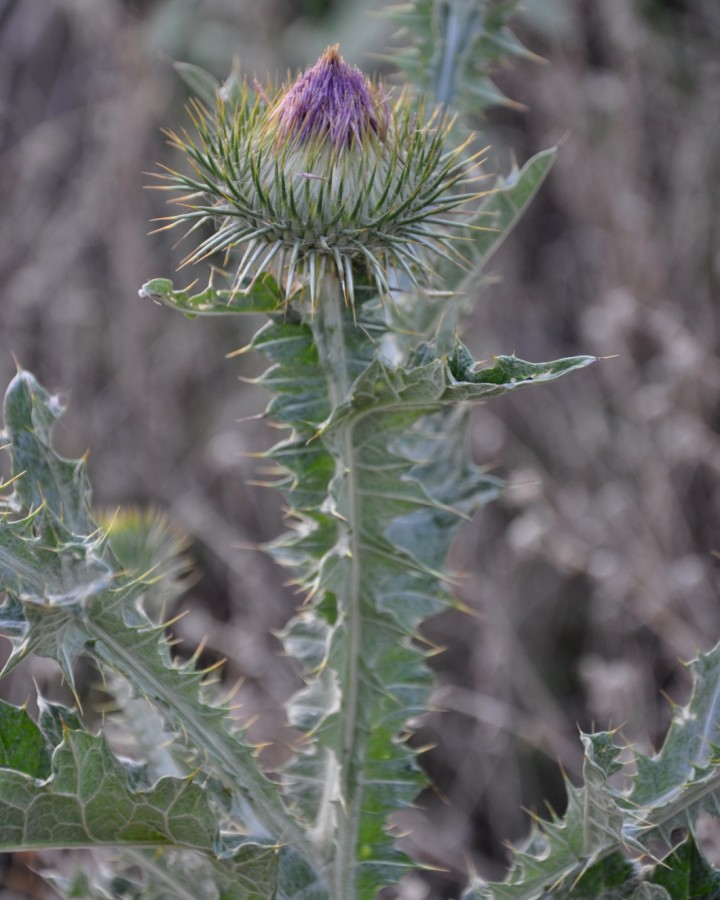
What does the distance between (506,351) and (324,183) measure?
12.3 feet

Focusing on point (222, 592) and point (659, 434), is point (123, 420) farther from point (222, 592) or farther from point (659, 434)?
point (659, 434)

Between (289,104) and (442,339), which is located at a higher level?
(289,104)

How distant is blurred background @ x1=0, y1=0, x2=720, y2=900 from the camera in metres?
4.15

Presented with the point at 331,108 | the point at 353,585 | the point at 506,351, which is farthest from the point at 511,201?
the point at 506,351

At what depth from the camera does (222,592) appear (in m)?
5.17

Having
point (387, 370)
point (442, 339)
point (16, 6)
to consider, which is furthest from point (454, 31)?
point (16, 6)

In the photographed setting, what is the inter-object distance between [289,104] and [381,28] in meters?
4.28

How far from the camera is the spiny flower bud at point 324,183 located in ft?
5.78

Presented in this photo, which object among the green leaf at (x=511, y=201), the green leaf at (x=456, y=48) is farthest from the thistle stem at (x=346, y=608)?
the green leaf at (x=456, y=48)

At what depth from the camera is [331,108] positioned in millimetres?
1812

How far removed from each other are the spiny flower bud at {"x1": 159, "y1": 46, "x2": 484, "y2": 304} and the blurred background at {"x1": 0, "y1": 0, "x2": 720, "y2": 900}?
2.06m

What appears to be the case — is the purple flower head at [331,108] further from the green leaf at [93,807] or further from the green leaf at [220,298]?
the green leaf at [93,807]

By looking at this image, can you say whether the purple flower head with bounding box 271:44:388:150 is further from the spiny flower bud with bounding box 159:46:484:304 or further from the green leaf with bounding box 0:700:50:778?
the green leaf with bounding box 0:700:50:778

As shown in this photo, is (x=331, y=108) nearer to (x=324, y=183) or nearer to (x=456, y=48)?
(x=324, y=183)
